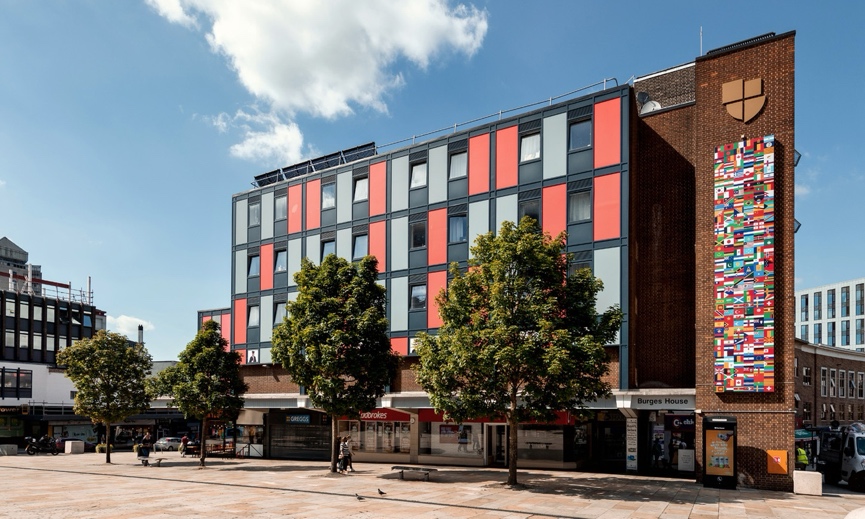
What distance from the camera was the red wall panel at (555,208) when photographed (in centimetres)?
3259

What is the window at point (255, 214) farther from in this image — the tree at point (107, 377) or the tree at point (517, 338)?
the tree at point (517, 338)

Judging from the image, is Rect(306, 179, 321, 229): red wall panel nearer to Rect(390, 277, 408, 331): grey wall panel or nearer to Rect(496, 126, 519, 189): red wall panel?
Rect(390, 277, 408, 331): grey wall panel

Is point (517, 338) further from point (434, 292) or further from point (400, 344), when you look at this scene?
point (400, 344)

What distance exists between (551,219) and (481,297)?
8.38 m

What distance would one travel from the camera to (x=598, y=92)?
3197cm

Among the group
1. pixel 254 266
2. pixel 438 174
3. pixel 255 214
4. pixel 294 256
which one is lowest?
pixel 254 266

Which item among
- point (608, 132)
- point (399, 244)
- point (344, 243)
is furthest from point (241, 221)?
point (608, 132)

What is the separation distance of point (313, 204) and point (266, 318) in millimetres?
7693

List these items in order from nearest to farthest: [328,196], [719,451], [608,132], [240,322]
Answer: [719,451] < [608,132] < [328,196] < [240,322]

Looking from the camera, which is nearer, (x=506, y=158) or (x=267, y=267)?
(x=506, y=158)

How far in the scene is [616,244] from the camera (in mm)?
30734

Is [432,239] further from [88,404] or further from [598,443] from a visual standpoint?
[88,404]

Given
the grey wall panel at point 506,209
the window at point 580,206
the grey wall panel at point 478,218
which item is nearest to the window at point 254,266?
the grey wall panel at point 478,218

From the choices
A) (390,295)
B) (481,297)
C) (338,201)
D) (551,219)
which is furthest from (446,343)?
(338,201)
